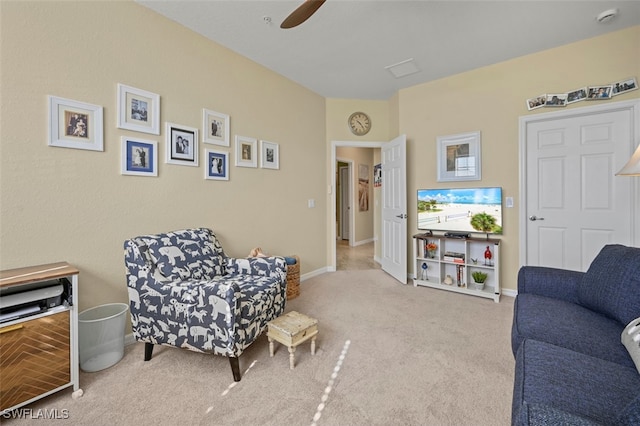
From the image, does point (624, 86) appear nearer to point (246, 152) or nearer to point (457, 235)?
point (457, 235)

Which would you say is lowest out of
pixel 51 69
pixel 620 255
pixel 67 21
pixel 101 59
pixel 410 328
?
pixel 410 328

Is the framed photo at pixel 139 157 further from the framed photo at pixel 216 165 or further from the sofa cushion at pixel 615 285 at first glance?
the sofa cushion at pixel 615 285

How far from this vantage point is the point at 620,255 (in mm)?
1530

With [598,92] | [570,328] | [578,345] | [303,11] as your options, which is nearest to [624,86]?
[598,92]

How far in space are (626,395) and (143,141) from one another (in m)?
3.03

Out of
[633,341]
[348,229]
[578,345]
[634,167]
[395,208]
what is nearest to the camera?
[633,341]

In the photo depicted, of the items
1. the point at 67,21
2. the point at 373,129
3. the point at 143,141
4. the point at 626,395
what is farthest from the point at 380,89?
the point at 626,395

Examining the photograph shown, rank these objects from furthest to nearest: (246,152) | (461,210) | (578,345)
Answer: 1. (461,210)
2. (246,152)
3. (578,345)

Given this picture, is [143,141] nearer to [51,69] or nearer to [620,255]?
[51,69]

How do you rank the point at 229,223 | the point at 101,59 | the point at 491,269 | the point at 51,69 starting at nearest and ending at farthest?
1. the point at 51,69
2. the point at 101,59
3. the point at 229,223
4. the point at 491,269

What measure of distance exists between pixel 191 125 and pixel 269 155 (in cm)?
98

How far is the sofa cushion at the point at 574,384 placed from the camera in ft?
2.80

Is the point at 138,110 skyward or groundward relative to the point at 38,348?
skyward

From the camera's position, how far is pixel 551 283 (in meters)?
1.80
